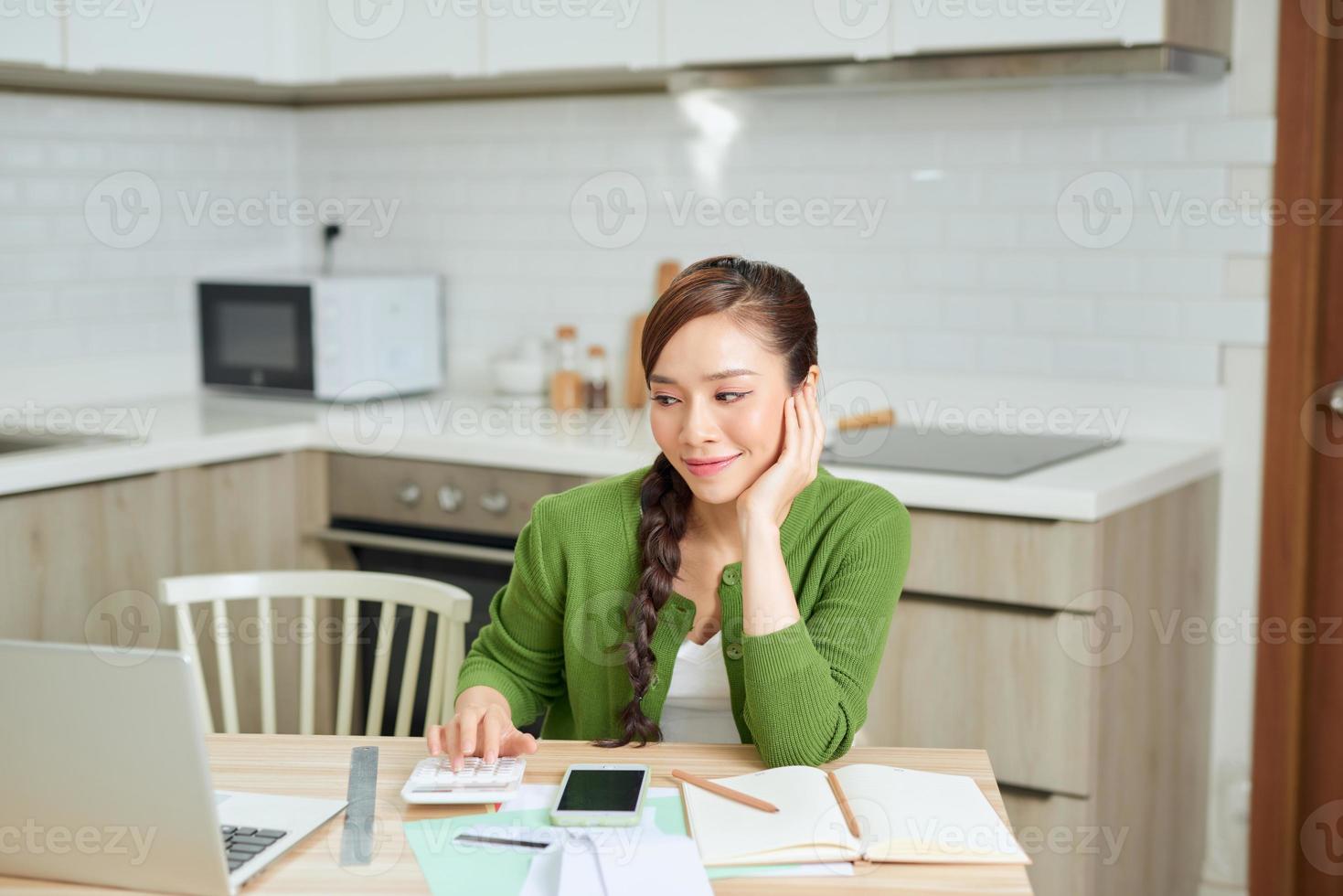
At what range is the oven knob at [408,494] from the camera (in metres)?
3.05

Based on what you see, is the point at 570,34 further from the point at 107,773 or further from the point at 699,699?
the point at 107,773

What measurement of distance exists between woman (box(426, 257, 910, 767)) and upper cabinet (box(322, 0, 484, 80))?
5.27ft

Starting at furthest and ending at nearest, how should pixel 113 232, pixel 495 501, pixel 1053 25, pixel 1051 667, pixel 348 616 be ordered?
pixel 113 232, pixel 495 501, pixel 1053 25, pixel 1051 667, pixel 348 616

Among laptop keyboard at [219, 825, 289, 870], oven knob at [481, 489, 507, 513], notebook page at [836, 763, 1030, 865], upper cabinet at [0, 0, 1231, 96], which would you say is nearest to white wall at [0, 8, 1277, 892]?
upper cabinet at [0, 0, 1231, 96]

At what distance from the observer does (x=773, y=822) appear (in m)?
1.35

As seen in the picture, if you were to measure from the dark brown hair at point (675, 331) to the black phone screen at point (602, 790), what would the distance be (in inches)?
9.7

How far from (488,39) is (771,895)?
2331 millimetres

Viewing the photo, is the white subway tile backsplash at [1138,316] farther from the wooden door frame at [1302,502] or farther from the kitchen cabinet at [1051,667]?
the kitchen cabinet at [1051,667]

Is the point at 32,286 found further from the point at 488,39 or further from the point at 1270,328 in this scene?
the point at 1270,328

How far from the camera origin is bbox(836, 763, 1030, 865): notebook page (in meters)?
1.30

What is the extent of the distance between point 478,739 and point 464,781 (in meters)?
0.11

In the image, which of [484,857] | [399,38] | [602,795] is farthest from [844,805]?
[399,38]

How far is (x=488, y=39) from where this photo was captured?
10.3ft

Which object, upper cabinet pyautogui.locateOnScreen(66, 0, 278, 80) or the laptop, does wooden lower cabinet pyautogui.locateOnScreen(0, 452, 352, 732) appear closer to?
upper cabinet pyautogui.locateOnScreen(66, 0, 278, 80)
